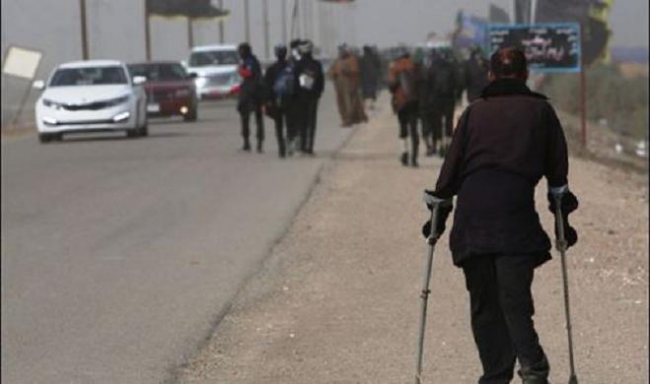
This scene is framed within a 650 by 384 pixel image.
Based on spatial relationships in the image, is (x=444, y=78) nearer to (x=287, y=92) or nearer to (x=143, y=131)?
(x=287, y=92)

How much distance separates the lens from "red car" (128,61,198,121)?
39.8 meters

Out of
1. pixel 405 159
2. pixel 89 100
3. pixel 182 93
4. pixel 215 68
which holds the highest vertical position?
pixel 89 100

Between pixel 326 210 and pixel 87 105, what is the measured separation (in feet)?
43.6

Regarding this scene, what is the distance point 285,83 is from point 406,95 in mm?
2645

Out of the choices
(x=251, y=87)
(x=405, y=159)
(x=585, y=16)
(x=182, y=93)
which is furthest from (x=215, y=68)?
(x=585, y=16)

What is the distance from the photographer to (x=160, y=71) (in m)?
40.0

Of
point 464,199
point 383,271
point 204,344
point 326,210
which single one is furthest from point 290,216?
point 464,199

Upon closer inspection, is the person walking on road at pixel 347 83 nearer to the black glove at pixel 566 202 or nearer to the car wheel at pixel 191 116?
the car wheel at pixel 191 116

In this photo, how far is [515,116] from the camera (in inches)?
276

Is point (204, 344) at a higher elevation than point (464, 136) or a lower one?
lower

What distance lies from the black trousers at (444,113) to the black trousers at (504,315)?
1453cm

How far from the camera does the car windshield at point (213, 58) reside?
159 ft

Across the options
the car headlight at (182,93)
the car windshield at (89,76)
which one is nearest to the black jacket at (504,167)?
the car windshield at (89,76)

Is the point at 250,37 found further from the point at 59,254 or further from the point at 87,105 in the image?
the point at 59,254
